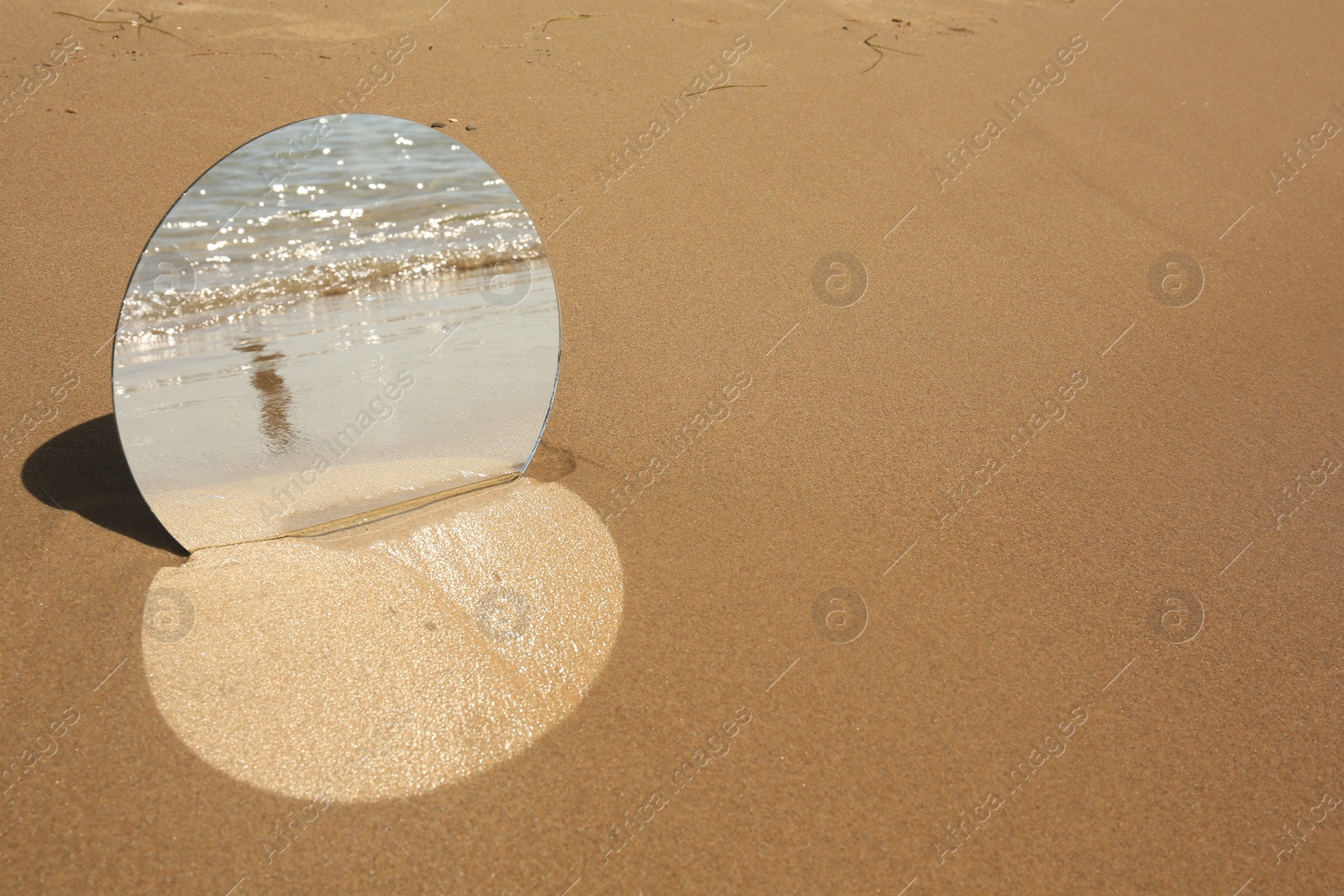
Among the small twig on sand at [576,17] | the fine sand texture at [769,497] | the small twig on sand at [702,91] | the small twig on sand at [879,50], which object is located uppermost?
the small twig on sand at [576,17]

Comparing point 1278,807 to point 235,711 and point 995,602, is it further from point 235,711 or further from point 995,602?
point 235,711

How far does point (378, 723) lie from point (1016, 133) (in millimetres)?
3891

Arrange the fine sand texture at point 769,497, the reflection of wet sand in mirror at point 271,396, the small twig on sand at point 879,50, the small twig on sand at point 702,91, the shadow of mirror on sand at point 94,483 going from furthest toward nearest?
the small twig on sand at point 879,50 → the small twig on sand at point 702,91 → the shadow of mirror on sand at point 94,483 → the reflection of wet sand in mirror at point 271,396 → the fine sand texture at point 769,497

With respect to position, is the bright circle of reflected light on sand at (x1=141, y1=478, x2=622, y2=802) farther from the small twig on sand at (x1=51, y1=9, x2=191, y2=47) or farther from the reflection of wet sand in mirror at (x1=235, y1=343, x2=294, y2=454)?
the small twig on sand at (x1=51, y1=9, x2=191, y2=47)

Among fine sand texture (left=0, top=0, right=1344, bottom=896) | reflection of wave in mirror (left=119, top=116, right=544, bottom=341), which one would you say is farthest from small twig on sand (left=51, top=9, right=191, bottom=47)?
reflection of wave in mirror (left=119, top=116, right=544, bottom=341)

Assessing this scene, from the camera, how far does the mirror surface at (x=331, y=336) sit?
1834 mm

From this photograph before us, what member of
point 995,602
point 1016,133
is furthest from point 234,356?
point 1016,133

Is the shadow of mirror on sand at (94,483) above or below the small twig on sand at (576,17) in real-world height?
below

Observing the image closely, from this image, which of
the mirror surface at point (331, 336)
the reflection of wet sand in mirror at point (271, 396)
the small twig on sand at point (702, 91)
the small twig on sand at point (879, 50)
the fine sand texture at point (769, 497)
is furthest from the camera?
the small twig on sand at point (879, 50)

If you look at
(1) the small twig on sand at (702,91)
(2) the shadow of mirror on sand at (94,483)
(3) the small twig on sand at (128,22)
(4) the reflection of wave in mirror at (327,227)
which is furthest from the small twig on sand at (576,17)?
(2) the shadow of mirror on sand at (94,483)

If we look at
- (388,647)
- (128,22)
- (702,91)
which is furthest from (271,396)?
(128,22)

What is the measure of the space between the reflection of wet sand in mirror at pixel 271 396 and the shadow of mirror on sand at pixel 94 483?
331mm

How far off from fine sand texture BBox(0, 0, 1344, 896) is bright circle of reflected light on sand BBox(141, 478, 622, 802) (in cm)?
1

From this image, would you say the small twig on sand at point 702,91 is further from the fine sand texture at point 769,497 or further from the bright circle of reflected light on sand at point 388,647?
the bright circle of reflected light on sand at point 388,647
